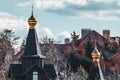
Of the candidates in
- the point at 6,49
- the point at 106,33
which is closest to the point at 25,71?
the point at 6,49

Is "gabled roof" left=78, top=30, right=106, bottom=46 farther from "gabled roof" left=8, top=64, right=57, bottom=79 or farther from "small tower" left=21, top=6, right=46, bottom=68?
"gabled roof" left=8, top=64, right=57, bottom=79

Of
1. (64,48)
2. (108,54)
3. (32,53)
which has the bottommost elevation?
(32,53)

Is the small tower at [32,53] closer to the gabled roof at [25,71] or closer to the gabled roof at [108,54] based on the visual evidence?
the gabled roof at [25,71]

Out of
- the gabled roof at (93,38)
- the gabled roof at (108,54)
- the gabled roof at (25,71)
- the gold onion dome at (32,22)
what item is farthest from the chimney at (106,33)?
the gabled roof at (25,71)

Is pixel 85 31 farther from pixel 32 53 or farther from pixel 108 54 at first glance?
pixel 32 53

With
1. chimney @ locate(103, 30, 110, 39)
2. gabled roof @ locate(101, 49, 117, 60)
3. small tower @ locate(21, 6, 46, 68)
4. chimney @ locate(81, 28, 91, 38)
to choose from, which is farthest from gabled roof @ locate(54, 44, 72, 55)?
small tower @ locate(21, 6, 46, 68)

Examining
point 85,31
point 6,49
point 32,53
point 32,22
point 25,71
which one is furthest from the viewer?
point 85,31

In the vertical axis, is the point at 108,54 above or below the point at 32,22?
below

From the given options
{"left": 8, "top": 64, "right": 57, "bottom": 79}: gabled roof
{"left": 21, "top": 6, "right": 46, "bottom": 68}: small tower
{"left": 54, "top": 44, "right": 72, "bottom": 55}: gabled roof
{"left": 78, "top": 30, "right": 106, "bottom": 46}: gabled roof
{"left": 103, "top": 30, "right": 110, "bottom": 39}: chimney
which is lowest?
{"left": 8, "top": 64, "right": 57, "bottom": 79}: gabled roof

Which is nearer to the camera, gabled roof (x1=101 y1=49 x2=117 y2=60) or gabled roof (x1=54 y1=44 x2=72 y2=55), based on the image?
gabled roof (x1=101 y1=49 x2=117 y2=60)

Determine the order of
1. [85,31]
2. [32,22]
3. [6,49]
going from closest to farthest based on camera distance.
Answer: [32,22], [6,49], [85,31]

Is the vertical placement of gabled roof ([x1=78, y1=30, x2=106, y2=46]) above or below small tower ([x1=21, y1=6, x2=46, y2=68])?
above

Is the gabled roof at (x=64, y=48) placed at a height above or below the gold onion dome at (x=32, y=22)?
below

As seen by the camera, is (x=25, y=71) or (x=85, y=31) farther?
(x=85, y=31)
